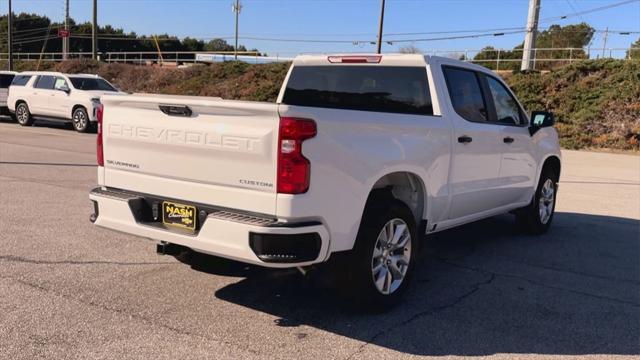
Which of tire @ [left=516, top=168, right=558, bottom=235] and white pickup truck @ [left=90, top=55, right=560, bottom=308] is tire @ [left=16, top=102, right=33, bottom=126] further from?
tire @ [left=516, top=168, right=558, bottom=235]

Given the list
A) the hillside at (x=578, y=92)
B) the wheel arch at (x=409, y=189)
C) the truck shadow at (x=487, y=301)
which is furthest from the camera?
the hillside at (x=578, y=92)

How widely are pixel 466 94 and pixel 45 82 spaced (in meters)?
17.3

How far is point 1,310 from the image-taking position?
4.24 meters

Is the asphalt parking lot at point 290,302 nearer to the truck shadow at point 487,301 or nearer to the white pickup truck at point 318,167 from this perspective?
the truck shadow at point 487,301

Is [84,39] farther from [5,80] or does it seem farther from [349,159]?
[349,159]

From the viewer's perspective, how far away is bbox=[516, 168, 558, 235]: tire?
24.3ft

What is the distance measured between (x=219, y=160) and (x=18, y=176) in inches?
287

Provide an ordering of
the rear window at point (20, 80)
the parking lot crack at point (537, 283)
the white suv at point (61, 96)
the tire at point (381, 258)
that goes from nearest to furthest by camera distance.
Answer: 1. the tire at point (381, 258)
2. the parking lot crack at point (537, 283)
3. the white suv at point (61, 96)
4. the rear window at point (20, 80)

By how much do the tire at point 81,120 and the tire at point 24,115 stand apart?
8.31 feet

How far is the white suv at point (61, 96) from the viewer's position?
18516 millimetres

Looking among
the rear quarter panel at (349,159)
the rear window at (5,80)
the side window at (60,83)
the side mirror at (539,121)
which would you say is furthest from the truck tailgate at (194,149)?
the rear window at (5,80)

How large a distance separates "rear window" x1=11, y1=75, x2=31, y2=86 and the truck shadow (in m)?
17.9

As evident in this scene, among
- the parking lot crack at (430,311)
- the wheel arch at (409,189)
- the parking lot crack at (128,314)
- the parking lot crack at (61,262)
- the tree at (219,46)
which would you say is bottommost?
the parking lot crack at (61,262)

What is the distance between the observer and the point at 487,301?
4.92m
